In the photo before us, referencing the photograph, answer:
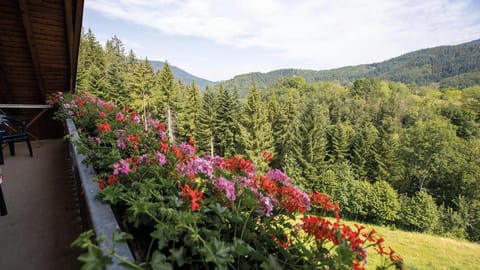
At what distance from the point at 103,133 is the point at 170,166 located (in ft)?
2.36

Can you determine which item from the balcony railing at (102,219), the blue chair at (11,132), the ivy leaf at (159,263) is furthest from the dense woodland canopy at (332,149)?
the ivy leaf at (159,263)

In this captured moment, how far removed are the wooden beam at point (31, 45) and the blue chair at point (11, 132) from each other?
1.28 m

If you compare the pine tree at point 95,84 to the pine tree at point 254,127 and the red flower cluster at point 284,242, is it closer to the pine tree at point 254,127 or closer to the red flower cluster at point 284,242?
the pine tree at point 254,127

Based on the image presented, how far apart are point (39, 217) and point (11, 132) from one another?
254 centimetres

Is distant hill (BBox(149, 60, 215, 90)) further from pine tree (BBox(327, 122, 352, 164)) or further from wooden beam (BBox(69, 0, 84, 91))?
wooden beam (BBox(69, 0, 84, 91))

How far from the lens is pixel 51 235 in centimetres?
166

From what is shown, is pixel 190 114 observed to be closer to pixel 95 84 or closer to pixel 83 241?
pixel 95 84

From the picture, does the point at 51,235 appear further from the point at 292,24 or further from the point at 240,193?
the point at 292,24

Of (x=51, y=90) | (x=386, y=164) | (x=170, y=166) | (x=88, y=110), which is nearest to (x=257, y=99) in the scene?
(x=386, y=164)

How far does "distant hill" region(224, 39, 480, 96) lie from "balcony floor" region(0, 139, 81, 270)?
53.8 metres

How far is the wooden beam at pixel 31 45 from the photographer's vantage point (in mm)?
3285

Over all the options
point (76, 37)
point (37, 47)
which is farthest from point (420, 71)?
point (37, 47)

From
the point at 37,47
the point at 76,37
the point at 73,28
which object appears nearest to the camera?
the point at 73,28

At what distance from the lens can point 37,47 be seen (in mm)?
4039
